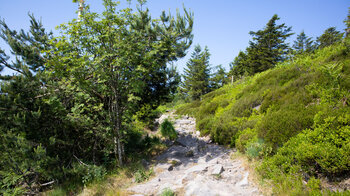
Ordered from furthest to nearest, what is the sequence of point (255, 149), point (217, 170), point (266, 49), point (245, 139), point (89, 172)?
point (266, 49) → point (245, 139) → point (89, 172) → point (255, 149) → point (217, 170)

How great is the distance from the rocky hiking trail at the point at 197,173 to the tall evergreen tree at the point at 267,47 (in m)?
20.6

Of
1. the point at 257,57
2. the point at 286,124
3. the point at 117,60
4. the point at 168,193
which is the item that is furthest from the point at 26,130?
the point at 257,57

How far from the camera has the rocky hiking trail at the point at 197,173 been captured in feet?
12.0

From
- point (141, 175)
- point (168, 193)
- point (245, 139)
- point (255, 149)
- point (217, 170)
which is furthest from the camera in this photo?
point (245, 139)

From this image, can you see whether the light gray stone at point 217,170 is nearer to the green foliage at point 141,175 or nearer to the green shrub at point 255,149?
the green shrub at point 255,149

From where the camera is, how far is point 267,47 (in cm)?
2619

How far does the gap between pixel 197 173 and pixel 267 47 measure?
27.9m

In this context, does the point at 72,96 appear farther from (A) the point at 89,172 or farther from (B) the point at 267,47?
(B) the point at 267,47

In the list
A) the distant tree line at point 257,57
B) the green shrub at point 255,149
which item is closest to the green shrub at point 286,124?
the green shrub at point 255,149

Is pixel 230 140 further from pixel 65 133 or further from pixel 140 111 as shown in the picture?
pixel 65 133

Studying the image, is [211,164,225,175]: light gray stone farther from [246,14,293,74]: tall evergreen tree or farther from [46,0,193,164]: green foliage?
[246,14,293,74]: tall evergreen tree

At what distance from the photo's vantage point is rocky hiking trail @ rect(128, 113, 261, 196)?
12.0 feet

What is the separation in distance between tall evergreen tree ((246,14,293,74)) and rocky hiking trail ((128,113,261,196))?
20.6m

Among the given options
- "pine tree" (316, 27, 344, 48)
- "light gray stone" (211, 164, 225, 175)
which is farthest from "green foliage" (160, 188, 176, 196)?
"pine tree" (316, 27, 344, 48)
